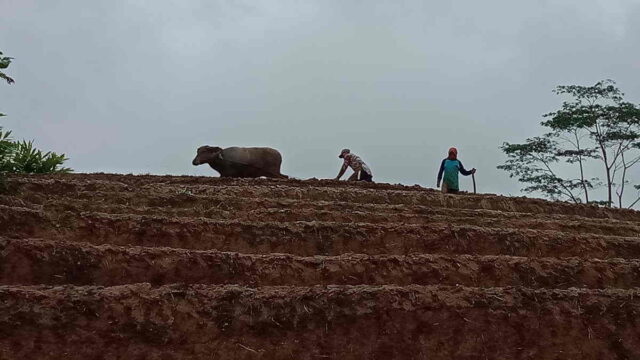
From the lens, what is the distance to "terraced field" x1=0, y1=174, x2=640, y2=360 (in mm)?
5555

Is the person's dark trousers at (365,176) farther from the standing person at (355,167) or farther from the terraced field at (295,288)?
the terraced field at (295,288)

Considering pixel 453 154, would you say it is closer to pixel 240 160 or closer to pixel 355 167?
pixel 355 167

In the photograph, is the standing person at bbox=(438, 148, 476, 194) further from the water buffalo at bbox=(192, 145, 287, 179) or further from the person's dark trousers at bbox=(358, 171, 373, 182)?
the water buffalo at bbox=(192, 145, 287, 179)

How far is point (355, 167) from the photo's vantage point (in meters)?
16.3

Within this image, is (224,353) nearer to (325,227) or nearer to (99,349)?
(99,349)

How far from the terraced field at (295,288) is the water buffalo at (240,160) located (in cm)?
732

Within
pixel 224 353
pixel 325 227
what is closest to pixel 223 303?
pixel 224 353

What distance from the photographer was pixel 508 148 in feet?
93.5

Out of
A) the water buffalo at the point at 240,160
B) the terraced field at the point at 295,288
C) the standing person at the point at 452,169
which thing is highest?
the water buffalo at the point at 240,160

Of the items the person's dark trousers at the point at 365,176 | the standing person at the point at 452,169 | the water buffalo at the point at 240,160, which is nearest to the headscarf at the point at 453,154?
the standing person at the point at 452,169

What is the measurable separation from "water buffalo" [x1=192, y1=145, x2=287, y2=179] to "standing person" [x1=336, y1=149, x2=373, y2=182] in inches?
93.0

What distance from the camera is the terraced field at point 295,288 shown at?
18.2 feet

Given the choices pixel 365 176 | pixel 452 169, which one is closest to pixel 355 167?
pixel 365 176

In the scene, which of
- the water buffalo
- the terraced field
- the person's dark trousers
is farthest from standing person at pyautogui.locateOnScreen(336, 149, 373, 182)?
the terraced field
